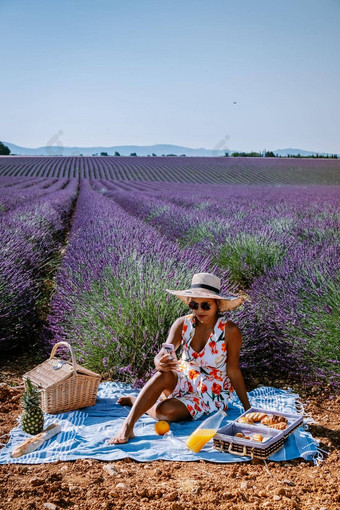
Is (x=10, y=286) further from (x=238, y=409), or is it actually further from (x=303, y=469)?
(x=303, y=469)

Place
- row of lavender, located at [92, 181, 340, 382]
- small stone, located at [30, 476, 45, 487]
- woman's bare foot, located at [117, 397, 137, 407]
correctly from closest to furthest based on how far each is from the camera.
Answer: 1. small stone, located at [30, 476, 45, 487]
2. woman's bare foot, located at [117, 397, 137, 407]
3. row of lavender, located at [92, 181, 340, 382]

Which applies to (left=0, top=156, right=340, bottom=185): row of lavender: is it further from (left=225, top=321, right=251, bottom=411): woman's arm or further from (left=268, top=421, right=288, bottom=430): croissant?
(left=268, top=421, right=288, bottom=430): croissant

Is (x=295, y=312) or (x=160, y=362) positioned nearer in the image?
(x=160, y=362)

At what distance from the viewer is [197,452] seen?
2.78m

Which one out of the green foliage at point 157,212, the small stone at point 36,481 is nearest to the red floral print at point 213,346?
the small stone at point 36,481

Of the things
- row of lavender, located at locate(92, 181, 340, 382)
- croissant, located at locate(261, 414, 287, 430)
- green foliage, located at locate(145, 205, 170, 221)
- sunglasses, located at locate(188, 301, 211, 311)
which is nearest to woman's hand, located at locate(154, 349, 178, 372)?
sunglasses, located at locate(188, 301, 211, 311)

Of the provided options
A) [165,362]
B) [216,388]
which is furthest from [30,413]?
[216,388]

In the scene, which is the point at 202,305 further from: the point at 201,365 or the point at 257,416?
the point at 257,416

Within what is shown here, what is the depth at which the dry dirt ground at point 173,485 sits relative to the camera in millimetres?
2203

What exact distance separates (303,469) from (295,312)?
174 centimetres

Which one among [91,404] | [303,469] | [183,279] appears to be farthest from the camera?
[183,279]

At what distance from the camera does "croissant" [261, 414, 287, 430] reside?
2.89 meters

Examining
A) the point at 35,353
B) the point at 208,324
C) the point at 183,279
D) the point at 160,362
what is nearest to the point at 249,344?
the point at 183,279

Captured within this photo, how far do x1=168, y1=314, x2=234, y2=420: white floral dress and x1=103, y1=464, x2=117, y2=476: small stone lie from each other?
0.67 m
